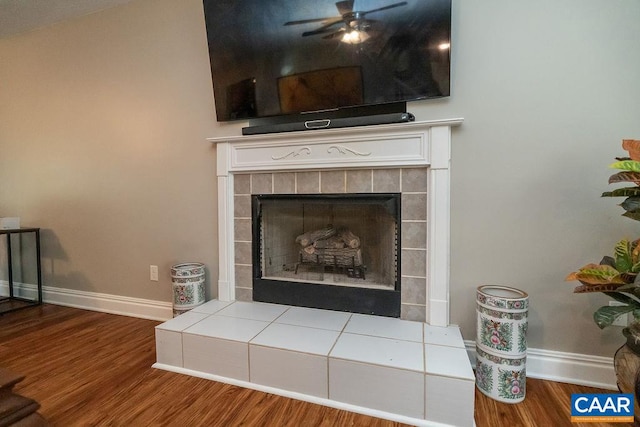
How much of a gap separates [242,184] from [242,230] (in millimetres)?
314

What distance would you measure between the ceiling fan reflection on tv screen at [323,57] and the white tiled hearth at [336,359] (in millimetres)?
1181

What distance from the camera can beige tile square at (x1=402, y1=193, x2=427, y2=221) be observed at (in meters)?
1.60

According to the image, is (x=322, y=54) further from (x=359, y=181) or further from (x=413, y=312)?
(x=413, y=312)

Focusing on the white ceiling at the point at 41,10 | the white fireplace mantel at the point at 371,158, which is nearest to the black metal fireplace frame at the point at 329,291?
the white fireplace mantel at the point at 371,158

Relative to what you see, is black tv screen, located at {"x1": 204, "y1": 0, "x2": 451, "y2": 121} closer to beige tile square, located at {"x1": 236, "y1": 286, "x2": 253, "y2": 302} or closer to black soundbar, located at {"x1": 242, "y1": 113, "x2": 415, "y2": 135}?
black soundbar, located at {"x1": 242, "y1": 113, "x2": 415, "y2": 135}

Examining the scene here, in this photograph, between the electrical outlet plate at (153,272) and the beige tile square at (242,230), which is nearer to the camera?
the beige tile square at (242,230)

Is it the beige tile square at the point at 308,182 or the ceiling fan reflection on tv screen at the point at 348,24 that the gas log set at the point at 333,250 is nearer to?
the beige tile square at the point at 308,182

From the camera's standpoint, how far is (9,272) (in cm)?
261

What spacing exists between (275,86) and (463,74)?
1077mm

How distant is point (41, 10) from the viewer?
2250 mm

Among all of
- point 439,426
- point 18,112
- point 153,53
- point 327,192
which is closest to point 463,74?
point 327,192

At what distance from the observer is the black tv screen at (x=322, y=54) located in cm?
149

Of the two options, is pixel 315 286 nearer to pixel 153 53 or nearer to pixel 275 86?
pixel 275 86

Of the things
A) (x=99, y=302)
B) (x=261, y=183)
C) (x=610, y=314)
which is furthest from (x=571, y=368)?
(x=99, y=302)
